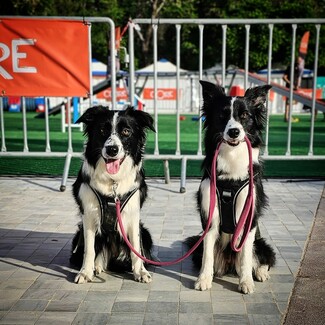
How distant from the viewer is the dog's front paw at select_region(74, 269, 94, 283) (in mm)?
3427

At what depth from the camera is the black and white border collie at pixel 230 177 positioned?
3.24m

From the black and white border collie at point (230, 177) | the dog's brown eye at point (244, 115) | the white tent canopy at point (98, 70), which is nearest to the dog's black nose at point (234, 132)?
the black and white border collie at point (230, 177)

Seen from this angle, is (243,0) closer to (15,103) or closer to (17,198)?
(15,103)

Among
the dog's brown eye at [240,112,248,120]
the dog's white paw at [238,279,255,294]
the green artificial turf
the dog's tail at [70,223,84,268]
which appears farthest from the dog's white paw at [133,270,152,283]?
the green artificial turf

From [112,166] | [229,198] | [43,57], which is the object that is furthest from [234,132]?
[43,57]

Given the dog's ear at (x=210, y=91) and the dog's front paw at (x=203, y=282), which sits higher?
the dog's ear at (x=210, y=91)

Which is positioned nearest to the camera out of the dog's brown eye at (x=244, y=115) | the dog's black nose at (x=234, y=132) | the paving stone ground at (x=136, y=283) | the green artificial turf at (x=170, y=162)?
the paving stone ground at (x=136, y=283)

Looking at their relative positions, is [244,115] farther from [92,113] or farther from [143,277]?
[143,277]

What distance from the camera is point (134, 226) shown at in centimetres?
353

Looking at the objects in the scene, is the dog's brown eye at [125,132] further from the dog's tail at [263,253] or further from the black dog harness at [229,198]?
the dog's tail at [263,253]

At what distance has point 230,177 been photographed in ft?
10.9

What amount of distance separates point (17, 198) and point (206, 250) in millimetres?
3679

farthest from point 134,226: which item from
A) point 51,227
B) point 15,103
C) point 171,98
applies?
point 15,103

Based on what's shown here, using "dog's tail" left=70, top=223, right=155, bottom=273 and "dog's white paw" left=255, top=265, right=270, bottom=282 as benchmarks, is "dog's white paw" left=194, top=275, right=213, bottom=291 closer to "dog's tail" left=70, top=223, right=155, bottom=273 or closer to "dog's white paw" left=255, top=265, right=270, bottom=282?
"dog's white paw" left=255, top=265, right=270, bottom=282
